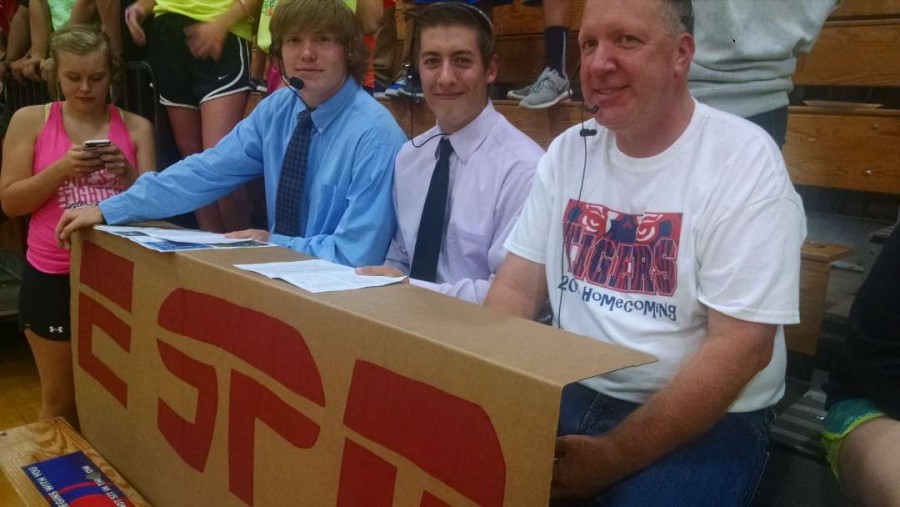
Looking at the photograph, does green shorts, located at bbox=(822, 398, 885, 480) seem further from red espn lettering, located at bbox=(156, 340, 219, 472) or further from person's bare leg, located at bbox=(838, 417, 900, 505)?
Result: red espn lettering, located at bbox=(156, 340, 219, 472)

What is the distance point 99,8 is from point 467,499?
2.46 metres

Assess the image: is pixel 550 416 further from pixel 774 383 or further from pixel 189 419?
pixel 189 419

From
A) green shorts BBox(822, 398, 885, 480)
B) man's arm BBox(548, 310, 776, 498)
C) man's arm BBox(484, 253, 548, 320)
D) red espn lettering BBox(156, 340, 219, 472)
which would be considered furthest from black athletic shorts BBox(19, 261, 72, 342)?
green shorts BBox(822, 398, 885, 480)

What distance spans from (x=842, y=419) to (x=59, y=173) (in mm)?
1842

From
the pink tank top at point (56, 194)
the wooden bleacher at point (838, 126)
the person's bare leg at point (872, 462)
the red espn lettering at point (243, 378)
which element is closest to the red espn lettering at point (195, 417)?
the red espn lettering at point (243, 378)

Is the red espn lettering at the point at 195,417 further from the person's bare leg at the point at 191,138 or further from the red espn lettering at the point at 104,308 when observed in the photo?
the person's bare leg at the point at 191,138

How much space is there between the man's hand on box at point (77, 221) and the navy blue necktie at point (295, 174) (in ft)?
1.36

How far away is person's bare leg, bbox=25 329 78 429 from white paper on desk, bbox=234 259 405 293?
1.10 metres

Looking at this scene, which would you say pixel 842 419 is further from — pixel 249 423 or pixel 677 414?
pixel 249 423

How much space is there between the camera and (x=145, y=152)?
191 centimetres

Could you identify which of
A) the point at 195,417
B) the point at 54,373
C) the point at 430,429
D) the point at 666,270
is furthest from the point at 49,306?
the point at 666,270

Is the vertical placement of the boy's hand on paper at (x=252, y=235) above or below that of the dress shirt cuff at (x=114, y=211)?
below

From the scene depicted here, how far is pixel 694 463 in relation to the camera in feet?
2.96

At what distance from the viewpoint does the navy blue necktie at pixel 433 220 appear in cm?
148
